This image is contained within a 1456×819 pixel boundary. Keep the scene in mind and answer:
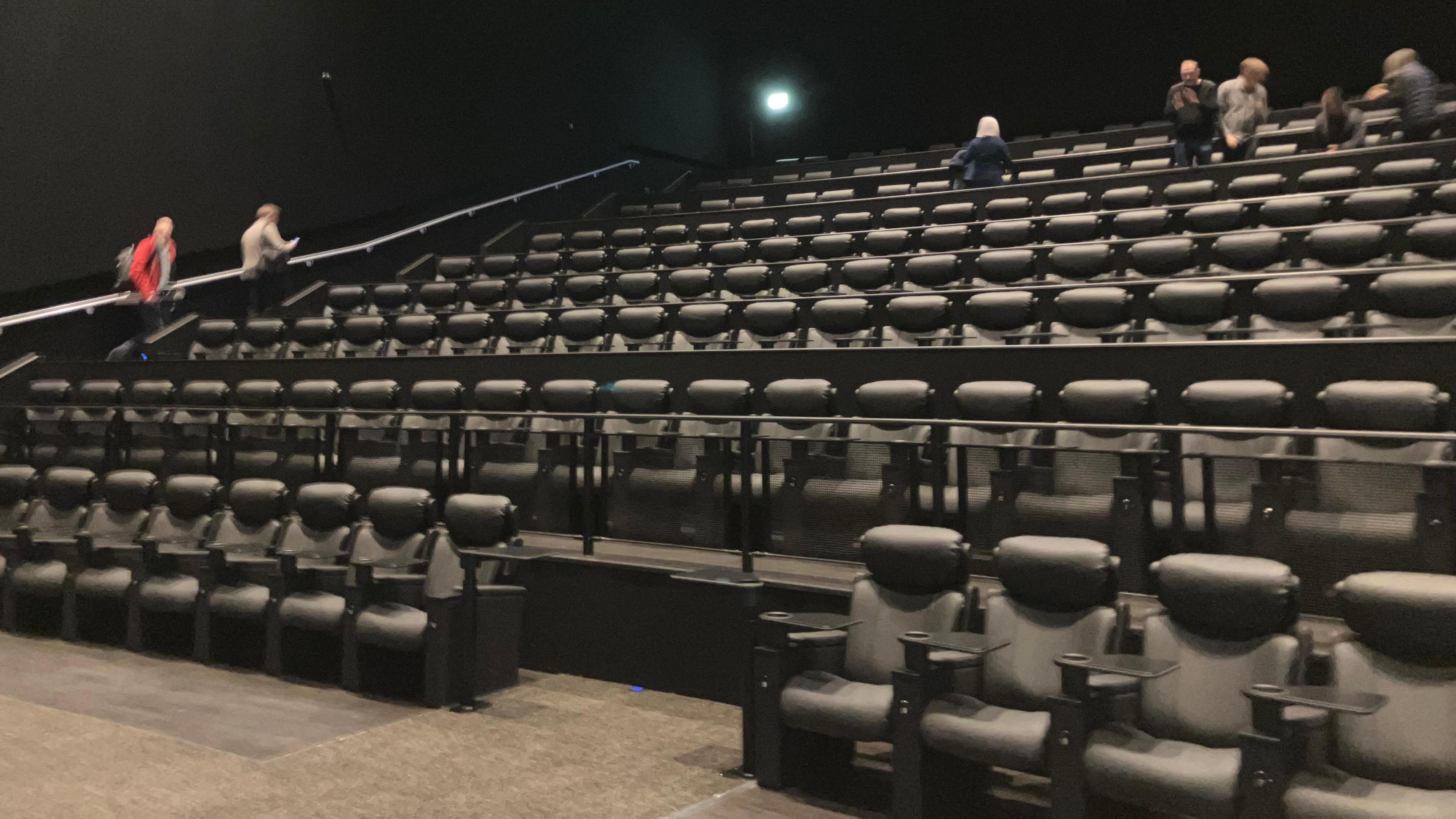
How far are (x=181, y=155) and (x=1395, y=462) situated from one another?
8.88 meters

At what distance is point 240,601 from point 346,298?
4.18 metres

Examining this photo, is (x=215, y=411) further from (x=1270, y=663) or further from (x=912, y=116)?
(x=912, y=116)

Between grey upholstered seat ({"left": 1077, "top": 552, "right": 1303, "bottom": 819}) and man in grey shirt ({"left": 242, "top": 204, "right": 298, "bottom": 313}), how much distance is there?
24.5ft

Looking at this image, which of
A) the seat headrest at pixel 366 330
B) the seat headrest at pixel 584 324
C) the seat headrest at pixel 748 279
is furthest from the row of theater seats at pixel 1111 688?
the seat headrest at pixel 366 330

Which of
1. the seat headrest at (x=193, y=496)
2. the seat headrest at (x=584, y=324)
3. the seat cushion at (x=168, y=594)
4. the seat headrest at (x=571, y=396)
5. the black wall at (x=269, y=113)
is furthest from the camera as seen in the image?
the black wall at (x=269, y=113)

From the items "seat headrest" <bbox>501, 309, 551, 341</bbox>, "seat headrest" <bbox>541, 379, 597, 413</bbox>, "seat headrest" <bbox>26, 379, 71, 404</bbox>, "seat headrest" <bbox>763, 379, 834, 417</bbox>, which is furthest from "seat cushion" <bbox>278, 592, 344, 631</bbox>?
"seat headrest" <bbox>26, 379, 71, 404</bbox>

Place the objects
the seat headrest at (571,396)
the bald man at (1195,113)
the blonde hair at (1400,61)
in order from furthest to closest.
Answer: the bald man at (1195,113) → the blonde hair at (1400,61) → the seat headrest at (571,396)

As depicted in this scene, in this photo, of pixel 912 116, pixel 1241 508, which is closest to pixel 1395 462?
pixel 1241 508

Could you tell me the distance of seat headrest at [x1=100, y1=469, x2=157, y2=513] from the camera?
5.66 m

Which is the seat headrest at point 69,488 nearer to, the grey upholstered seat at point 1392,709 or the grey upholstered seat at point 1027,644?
the grey upholstered seat at point 1027,644

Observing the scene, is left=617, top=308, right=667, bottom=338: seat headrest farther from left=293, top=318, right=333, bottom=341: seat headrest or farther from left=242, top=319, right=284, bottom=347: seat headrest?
left=242, top=319, right=284, bottom=347: seat headrest

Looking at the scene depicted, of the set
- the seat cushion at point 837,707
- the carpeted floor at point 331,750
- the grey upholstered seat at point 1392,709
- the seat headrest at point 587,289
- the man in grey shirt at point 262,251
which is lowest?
the carpeted floor at point 331,750

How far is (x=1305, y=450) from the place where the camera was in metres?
3.62

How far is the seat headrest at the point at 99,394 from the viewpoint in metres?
6.83
